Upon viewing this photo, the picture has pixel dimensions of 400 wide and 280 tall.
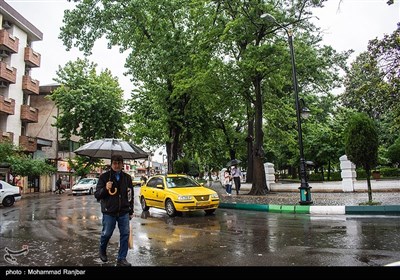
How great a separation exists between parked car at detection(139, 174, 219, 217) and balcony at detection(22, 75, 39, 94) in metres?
27.2

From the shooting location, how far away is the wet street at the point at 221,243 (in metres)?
5.80

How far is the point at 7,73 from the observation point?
31.8 meters

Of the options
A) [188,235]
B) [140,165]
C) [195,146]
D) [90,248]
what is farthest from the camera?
[140,165]

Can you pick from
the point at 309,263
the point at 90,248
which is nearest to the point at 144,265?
the point at 90,248

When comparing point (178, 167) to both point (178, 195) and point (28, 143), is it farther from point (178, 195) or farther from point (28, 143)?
point (28, 143)

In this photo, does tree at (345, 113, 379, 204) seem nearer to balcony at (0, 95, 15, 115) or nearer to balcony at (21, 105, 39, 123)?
balcony at (0, 95, 15, 115)

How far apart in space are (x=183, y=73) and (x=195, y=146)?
14592 millimetres

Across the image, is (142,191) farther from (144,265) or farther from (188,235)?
(144,265)

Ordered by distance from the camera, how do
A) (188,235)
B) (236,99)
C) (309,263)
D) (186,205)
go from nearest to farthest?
(309,263) → (188,235) → (186,205) → (236,99)

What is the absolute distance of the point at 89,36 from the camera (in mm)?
22609

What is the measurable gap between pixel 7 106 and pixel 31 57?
23.5ft

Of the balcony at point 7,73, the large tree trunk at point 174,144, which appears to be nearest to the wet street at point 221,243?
the large tree trunk at point 174,144

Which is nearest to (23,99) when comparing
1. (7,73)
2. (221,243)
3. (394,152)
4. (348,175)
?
(7,73)

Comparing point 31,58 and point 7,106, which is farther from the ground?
point 31,58
